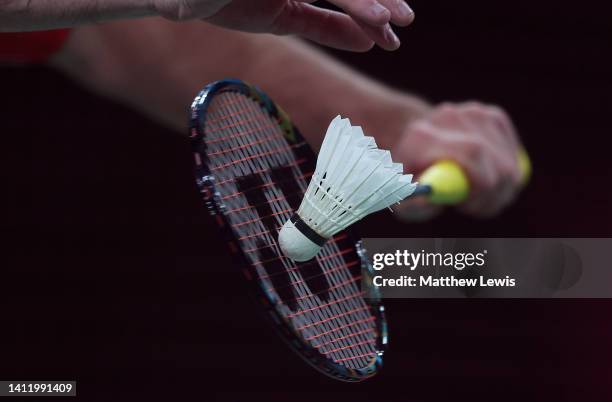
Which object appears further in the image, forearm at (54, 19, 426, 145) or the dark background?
the dark background

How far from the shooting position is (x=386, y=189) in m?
0.82

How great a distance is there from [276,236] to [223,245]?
3.21 ft

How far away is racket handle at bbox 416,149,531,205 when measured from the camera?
4.08ft

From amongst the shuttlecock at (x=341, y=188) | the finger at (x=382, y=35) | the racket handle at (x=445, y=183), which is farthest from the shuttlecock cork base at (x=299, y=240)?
the racket handle at (x=445, y=183)

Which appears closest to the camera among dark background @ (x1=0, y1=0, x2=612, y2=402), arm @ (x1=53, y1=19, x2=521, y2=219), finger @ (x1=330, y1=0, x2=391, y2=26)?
finger @ (x1=330, y1=0, x2=391, y2=26)

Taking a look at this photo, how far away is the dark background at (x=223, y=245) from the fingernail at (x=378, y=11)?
1.02 meters

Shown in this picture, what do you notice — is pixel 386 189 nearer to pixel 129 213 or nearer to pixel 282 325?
pixel 282 325

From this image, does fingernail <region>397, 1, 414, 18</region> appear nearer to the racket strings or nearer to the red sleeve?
the racket strings

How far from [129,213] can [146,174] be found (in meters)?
0.08

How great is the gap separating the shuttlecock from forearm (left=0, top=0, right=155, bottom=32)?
0.18 meters

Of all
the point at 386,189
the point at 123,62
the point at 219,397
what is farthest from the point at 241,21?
the point at 219,397

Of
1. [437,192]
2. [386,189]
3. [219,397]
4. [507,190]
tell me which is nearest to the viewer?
[386,189]

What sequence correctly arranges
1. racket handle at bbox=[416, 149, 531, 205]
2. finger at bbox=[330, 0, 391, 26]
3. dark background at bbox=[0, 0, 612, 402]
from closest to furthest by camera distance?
finger at bbox=[330, 0, 391, 26]
racket handle at bbox=[416, 149, 531, 205]
dark background at bbox=[0, 0, 612, 402]

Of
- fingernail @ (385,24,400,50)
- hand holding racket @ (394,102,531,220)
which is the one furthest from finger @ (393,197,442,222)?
fingernail @ (385,24,400,50)
